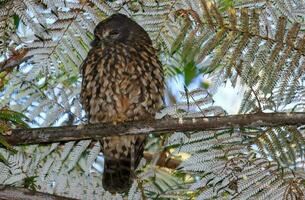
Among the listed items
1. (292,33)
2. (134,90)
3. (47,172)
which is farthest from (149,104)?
(292,33)

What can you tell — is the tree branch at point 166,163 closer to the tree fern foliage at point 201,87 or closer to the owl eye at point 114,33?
the tree fern foliage at point 201,87

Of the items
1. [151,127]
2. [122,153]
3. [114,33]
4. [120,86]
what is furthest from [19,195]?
[114,33]

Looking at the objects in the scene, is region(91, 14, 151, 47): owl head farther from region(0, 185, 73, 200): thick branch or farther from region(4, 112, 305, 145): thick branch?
region(0, 185, 73, 200): thick branch

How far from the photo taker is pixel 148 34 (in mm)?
4371

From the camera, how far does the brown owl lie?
4070 mm

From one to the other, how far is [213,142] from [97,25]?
1.08m

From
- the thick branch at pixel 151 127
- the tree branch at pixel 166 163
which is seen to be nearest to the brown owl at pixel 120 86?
the thick branch at pixel 151 127

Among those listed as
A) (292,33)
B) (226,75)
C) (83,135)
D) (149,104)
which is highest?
(292,33)

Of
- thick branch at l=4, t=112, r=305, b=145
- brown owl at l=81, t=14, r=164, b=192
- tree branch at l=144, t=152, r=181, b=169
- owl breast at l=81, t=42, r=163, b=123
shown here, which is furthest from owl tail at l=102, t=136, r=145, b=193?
tree branch at l=144, t=152, r=181, b=169

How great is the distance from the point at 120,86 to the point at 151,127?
0.83 m

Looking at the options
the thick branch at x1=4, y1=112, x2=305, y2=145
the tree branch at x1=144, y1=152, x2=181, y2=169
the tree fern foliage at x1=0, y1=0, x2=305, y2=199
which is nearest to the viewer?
the thick branch at x1=4, y1=112, x2=305, y2=145

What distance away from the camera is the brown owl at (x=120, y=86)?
13.4 feet

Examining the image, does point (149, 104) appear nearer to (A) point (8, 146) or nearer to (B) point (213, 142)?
(B) point (213, 142)

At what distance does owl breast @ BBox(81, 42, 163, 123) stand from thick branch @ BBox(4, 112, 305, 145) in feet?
2.02
